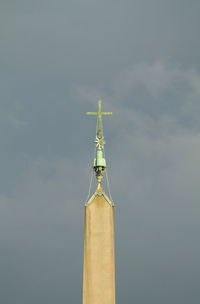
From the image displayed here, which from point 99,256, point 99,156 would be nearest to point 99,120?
point 99,156

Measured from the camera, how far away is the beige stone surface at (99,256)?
41906 millimetres

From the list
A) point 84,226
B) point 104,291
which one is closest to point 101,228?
point 84,226

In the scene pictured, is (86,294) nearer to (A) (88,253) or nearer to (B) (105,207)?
(A) (88,253)

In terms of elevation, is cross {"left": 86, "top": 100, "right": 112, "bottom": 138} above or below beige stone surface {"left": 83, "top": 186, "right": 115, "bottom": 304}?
above

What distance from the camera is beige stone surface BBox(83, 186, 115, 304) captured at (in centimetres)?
4191

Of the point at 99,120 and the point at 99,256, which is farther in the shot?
the point at 99,120

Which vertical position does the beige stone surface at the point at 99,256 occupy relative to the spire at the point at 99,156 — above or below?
below

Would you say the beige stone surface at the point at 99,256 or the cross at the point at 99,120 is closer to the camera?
the beige stone surface at the point at 99,256

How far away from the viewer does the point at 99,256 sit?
42.5 metres

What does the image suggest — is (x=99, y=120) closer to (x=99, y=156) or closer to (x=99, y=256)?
(x=99, y=156)

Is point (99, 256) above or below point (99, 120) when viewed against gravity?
below

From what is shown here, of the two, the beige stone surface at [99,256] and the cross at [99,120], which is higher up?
the cross at [99,120]

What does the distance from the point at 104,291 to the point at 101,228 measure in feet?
13.0

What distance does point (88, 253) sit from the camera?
42.5 m
